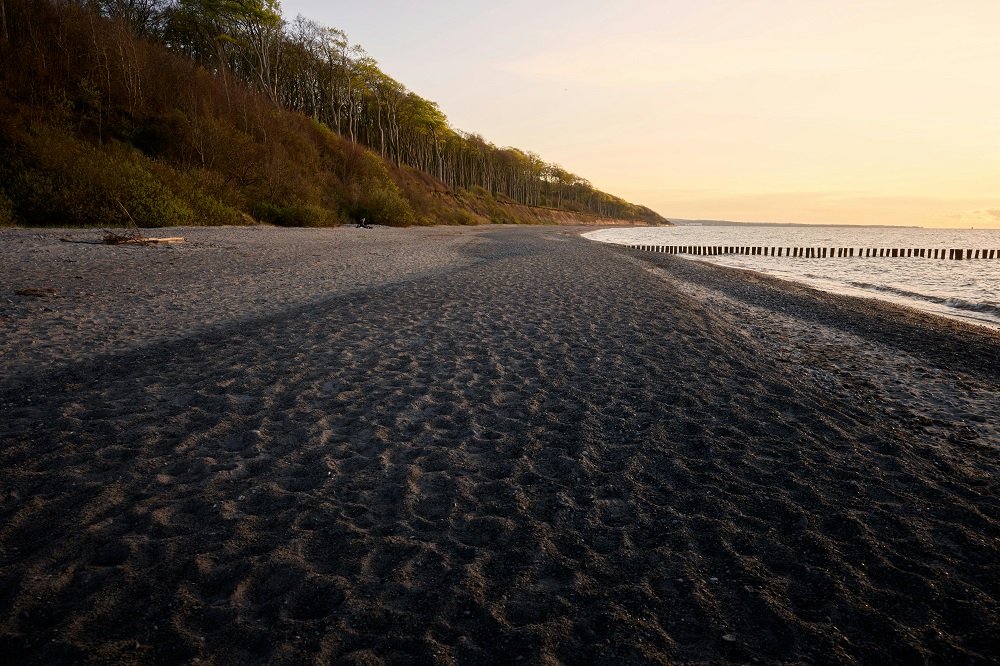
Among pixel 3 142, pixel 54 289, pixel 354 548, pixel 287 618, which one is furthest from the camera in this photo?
pixel 3 142

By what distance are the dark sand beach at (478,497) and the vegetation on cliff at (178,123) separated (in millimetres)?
14333

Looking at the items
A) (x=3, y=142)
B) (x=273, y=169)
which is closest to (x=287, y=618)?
→ (x=3, y=142)

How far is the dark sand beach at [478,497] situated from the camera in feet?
8.25

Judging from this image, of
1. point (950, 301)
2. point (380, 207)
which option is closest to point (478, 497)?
point (950, 301)

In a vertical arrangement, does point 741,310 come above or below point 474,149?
below

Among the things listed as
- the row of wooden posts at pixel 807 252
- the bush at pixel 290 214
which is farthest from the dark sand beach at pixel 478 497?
the row of wooden posts at pixel 807 252

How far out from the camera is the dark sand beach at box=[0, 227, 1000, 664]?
2516 mm

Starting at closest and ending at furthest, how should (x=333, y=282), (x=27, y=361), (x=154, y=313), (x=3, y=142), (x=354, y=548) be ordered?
(x=354, y=548)
(x=27, y=361)
(x=154, y=313)
(x=333, y=282)
(x=3, y=142)

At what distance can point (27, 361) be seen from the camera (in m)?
6.06

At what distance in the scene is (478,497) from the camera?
12.3 feet

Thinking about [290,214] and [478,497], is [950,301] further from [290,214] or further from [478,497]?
[290,214]

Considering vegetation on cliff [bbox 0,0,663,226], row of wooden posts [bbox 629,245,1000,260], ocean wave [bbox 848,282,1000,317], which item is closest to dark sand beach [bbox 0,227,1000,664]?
ocean wave [bbox 848,282,1000,317]

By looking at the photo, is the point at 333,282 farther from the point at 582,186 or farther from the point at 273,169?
the point at 582,186

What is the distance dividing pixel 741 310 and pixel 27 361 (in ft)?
48.4
